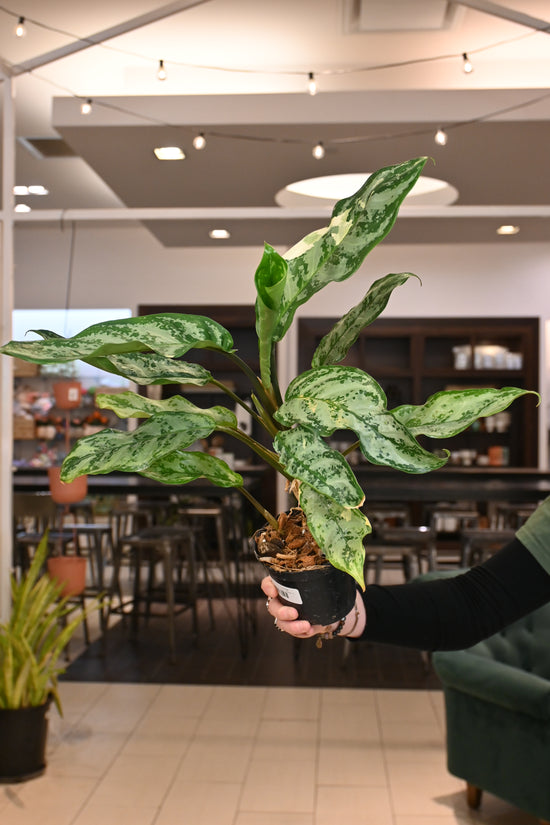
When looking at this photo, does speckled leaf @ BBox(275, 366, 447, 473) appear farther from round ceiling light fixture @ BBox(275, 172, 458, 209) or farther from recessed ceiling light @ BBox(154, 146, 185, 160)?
round ceiling light fixture @ BBox(275, 172, 458, 209)

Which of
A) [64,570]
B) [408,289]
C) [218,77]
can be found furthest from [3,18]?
[408,289]

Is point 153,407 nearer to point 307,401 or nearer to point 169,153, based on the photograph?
point 307,401

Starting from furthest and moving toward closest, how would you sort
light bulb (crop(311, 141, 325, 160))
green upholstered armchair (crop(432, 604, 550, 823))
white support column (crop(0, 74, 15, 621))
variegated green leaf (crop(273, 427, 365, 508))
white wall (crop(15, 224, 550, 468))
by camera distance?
white wall (crop(15, 224, 550, 468)) → light bulb (crop(311, 141, 325, 160)) → white support column (crop(0, 74, 15, 621)) → green upholstered armchair (crop(432, 604, 550, 823)) → variegated green leaf (crop(273, 427, 365, 508))

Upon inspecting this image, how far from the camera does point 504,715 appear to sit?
2.81 m

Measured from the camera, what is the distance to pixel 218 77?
4.70 m

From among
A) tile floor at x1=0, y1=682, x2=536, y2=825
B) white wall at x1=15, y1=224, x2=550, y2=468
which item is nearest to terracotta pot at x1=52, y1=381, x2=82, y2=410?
tile floor at x1=0, y1=682, x2=536, y2=825

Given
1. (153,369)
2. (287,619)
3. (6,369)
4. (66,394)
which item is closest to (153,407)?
(153,369)

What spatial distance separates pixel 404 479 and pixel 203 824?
2782mm

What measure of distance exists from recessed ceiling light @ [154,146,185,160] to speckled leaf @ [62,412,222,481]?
378 centimetres

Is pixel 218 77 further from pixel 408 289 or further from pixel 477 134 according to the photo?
pixel 408 289

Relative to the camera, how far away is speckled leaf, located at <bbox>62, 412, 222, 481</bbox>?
90cm

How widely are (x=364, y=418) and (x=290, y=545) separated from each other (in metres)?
0.29

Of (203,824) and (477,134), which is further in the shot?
(477,134)

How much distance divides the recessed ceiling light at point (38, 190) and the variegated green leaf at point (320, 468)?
22.5 ft
